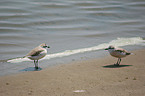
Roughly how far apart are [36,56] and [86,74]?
194cm

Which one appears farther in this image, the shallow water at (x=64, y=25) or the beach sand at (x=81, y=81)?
the shallow water at (x=64, y=25)

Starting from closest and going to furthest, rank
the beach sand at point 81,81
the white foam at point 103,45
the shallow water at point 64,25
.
→ the beach sand at point 81,81, the white foam at point 103,45, the shallow water at point 64,25

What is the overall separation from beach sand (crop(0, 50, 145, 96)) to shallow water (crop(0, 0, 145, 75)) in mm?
996

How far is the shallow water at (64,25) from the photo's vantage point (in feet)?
33.1

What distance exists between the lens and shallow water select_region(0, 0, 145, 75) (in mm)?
10086

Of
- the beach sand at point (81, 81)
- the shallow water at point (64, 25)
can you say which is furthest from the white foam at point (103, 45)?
the beach sand at point (81, 81)

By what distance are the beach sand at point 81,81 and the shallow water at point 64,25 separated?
1.00 metres

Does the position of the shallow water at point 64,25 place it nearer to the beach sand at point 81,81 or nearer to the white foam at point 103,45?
the white foam at point 103,45

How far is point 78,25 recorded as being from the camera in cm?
1435

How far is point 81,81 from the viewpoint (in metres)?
6.14

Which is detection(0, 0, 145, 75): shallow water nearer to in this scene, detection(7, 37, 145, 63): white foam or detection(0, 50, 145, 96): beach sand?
detection(7, 37, 145, 63): white foam

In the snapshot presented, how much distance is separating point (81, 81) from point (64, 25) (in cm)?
853

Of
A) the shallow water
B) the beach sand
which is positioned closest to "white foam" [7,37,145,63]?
the shallow water

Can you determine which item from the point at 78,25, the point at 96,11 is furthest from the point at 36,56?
the point at 96,11
